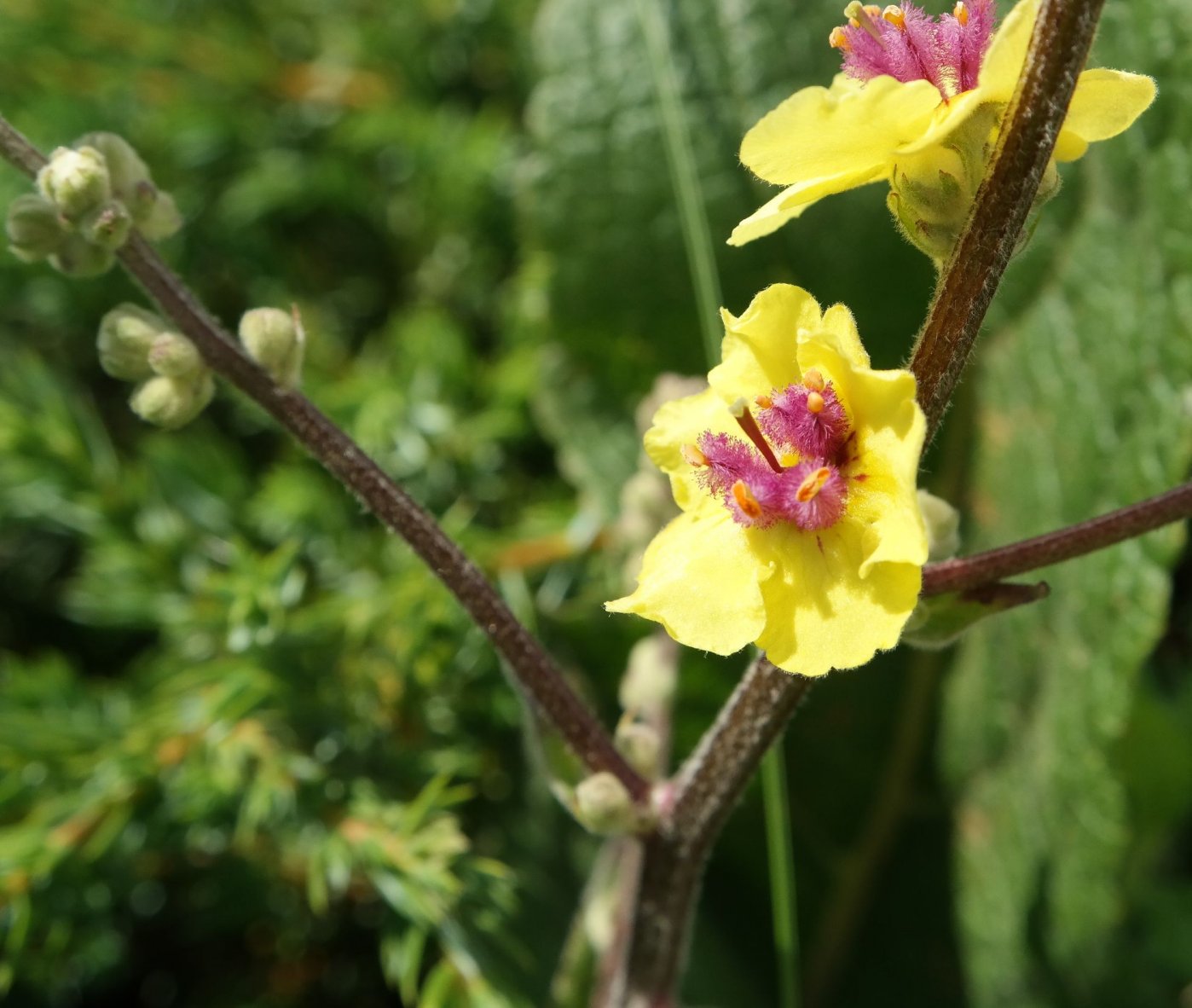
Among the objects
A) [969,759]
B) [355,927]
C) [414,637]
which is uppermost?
[414,637]

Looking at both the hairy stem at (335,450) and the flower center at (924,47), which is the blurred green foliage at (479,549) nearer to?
the hairy stem at (335,450)

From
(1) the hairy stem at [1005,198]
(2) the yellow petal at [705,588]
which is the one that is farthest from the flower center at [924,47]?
(2) the yellow petal at [705,588]

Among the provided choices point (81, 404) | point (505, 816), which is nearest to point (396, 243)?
point (81, 404)

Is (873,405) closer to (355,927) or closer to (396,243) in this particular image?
(355,927)

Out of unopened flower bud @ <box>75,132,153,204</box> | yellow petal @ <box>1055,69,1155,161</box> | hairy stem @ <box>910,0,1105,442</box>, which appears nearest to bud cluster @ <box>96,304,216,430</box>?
unopened flower bud @ <box>75,132,153,204</box>

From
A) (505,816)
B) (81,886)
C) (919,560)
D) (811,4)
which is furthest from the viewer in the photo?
(505,816)

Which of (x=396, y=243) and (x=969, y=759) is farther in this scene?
(x=396, y=243)
